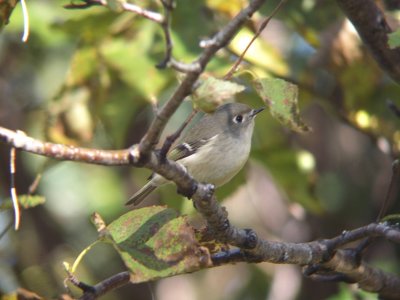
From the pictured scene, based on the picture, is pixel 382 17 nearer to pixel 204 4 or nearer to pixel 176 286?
pixel 204 4

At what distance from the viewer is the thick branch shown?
7.11 ft

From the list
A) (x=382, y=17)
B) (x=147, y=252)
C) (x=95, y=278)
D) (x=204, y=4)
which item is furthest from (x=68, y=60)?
(x=147, y=252)

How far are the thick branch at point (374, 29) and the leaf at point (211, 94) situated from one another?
35.9 inches

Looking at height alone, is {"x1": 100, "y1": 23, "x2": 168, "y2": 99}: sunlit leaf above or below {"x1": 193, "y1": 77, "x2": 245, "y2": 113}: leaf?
below

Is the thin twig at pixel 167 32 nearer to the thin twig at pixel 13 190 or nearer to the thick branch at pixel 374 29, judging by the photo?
the thin twig at pixel 13 190

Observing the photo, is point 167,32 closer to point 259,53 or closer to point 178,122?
point 259,53

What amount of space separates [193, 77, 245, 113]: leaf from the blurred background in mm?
774

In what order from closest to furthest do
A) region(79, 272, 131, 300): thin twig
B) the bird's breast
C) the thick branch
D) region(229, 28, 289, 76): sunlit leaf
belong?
1. region(79, 272, 131, 300): thin twig
2. the thick branch
3. the bird's breast
4. region(229, 28, 289, 76): sunlit leaf

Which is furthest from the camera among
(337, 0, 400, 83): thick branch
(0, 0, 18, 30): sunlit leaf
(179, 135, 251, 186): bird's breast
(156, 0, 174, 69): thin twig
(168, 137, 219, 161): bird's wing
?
(168, 137, 219, 161): bird's wing

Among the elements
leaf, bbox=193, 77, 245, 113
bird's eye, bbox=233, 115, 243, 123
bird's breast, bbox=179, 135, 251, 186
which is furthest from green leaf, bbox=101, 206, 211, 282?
bird's eye, bbox=233, 115, 243, 123

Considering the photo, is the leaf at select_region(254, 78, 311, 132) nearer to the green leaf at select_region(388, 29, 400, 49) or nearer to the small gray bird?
the green leaf at select_region(388, 29, 400, 49)

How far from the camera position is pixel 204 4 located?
10.1 ft

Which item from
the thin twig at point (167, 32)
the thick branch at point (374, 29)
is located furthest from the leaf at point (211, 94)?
the thick branch at point (374, 29)

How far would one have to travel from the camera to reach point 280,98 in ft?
5.10
